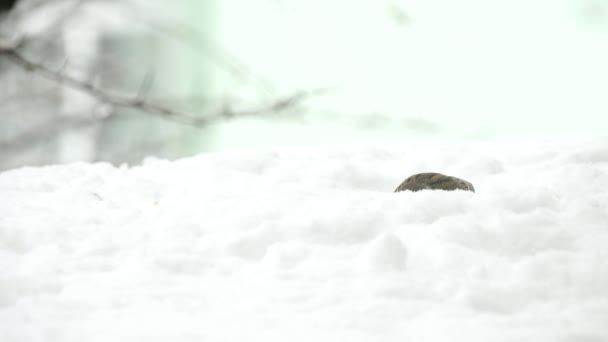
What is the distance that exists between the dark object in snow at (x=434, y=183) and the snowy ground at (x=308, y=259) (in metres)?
0.12

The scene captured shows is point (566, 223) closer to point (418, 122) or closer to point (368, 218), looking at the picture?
point (368, 218)

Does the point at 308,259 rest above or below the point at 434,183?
below

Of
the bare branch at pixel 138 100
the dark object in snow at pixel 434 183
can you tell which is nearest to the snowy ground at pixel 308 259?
the dark object in snow at pixel 434 183

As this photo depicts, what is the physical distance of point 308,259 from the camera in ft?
4.11

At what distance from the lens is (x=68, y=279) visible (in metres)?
1.18

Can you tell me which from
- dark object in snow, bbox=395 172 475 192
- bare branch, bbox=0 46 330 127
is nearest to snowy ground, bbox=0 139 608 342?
dark object in snow, bbox=395 172 475 192

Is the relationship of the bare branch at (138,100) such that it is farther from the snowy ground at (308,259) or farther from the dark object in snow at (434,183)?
the dark object in snow at (434,183)

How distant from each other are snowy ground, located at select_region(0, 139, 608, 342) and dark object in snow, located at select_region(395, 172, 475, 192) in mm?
124

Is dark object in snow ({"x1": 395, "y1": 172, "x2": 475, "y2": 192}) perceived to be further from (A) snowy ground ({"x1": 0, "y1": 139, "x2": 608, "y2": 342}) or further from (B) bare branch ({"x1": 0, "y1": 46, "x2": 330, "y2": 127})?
(B) bare branch ({"x1": 0, "y1": 46, "x2": 330, "y2": 127})

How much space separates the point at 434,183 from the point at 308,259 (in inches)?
23.6

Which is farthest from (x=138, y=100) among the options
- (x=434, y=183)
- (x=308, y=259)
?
(x=434, y=183)

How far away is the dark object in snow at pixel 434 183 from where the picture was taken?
168cm

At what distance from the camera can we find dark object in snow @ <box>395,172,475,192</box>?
5.50 feet

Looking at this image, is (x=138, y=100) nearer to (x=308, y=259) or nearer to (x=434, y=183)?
(x=308, y=259)
